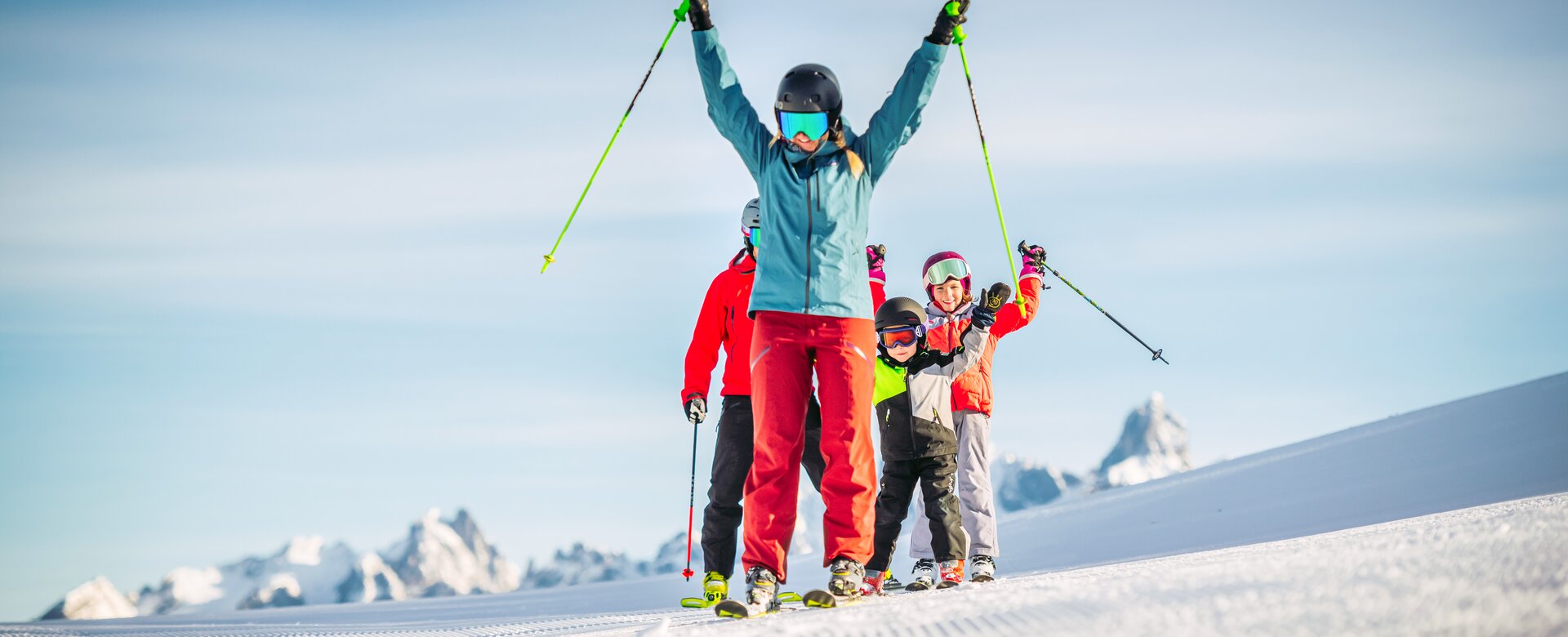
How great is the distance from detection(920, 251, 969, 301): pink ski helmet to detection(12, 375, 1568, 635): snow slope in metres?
1.64

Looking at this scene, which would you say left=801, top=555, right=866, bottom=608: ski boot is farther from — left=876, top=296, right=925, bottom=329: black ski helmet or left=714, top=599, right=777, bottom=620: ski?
left=876, top=296, right=925, bottom=329: black ski helmet

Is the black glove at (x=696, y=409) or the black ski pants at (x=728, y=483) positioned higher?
the black glove at (x=696, y=409)

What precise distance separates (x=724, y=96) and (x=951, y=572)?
94.7 inches

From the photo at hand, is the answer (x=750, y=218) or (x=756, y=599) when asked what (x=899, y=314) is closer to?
(x=750, y=218)

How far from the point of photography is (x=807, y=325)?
158 inches

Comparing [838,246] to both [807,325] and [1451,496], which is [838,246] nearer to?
[807,325]

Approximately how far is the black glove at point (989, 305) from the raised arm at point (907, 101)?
132cm

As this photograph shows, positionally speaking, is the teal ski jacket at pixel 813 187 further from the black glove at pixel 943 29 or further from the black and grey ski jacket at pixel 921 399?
the black and grey ski jacket at pixel 921 399

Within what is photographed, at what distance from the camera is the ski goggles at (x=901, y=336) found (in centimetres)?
530

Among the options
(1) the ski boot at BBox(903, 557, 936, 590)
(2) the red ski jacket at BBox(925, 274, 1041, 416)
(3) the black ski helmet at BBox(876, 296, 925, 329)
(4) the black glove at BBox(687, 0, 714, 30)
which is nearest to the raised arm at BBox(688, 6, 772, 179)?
(4) the black glove at BBox(687, 0, 714, 30)

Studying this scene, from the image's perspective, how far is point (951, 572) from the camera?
16.4 ft

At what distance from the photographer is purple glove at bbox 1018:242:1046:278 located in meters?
6.59

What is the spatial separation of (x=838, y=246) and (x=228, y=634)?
365 cm

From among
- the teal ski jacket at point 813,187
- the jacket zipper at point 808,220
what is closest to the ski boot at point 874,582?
the teal ski jacket at point 813,187
